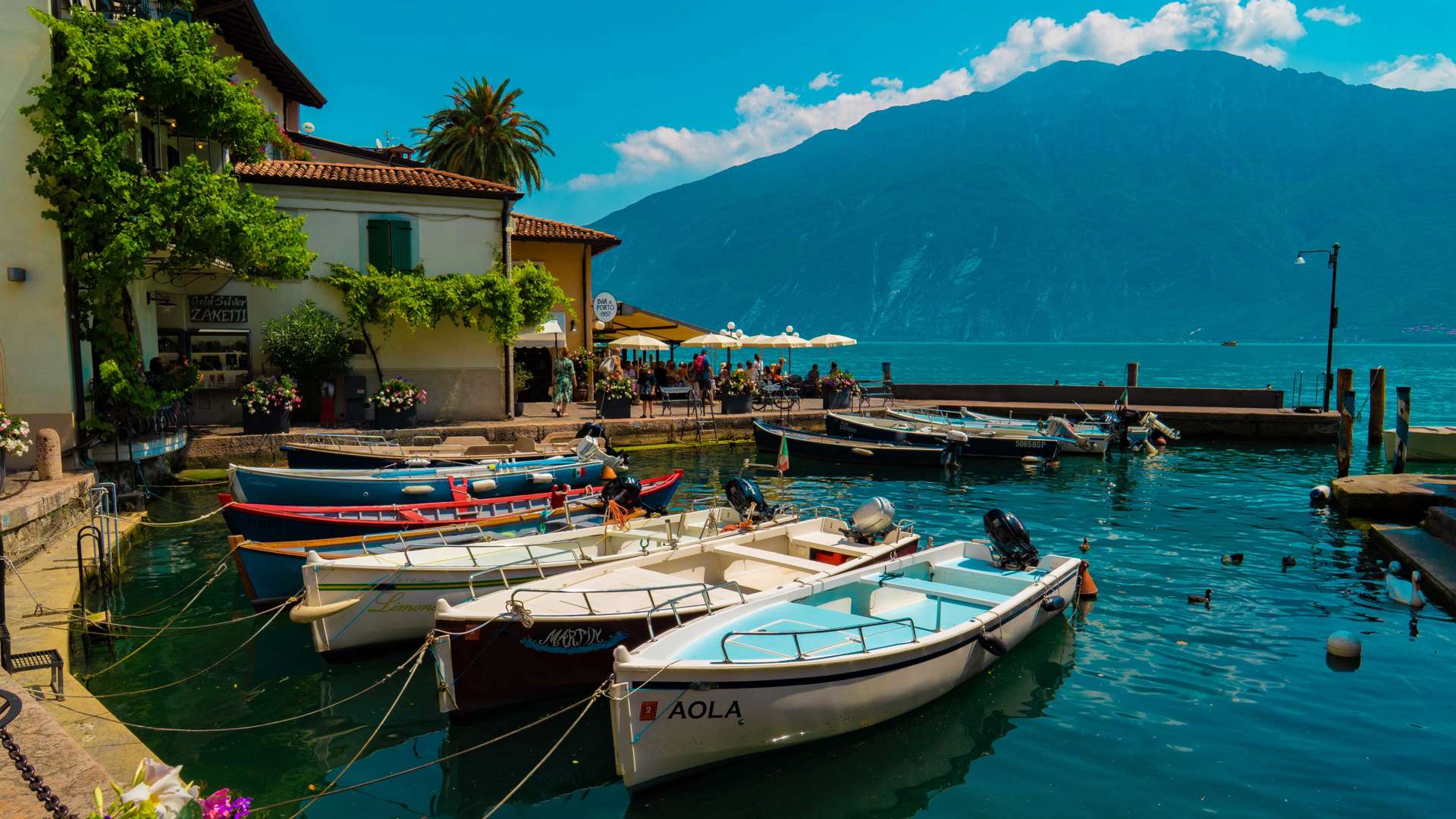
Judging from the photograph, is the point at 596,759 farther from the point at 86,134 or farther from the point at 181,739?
the point at 86,134

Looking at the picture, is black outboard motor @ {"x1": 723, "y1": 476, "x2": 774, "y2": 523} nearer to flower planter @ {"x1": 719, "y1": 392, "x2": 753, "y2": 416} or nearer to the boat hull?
the boat hull

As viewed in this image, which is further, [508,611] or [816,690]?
[508,611]

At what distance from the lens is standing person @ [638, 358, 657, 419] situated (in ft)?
104

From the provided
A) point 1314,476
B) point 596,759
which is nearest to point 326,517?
point 596,759

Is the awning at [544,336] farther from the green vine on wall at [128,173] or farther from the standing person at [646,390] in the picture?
the green vine on wall at [128,173]

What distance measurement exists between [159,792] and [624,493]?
35.6ft

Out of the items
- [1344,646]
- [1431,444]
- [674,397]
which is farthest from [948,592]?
[1431,444]

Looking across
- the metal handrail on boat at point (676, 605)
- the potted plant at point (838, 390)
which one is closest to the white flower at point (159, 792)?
the metal handrail on boat at point (676, 605)

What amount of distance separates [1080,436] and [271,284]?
2391cm

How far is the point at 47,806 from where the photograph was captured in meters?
3.99

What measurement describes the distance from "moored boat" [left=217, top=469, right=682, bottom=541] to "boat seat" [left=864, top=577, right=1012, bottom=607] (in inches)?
197

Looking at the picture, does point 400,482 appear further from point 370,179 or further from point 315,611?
point 370,179

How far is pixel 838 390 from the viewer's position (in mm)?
35406

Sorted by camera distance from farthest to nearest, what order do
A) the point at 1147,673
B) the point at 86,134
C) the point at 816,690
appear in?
the point at 86,134 < the point at 1147,673 < the point at 816,690
